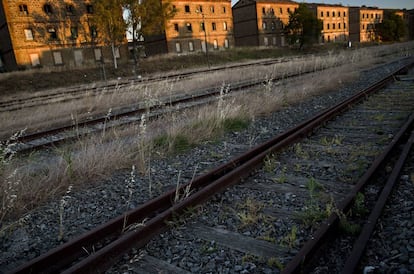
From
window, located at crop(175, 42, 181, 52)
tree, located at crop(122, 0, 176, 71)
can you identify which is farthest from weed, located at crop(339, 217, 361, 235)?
window, located at crop(175, 42, 181, 52)

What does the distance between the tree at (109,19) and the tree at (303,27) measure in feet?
102

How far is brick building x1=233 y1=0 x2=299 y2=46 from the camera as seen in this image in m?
57.6

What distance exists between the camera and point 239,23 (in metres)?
61.7

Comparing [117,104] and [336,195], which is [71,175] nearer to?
[336,195]

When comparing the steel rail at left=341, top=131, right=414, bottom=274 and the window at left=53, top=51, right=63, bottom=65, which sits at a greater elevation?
the window at left=53, top=51, right=63, bottom=65

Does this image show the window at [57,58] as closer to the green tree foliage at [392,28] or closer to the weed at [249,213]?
the weed at [249,213]

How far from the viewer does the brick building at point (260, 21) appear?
5759cm

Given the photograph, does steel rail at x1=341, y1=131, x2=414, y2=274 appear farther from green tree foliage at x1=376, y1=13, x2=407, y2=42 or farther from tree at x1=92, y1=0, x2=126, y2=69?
green tree foliage at x1=376, y1=13, x2=407, y2=42

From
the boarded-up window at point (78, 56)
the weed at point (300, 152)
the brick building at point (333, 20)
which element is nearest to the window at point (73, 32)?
the boarded-up window at point (78, 56)

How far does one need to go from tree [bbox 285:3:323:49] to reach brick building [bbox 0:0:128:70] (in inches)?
1236

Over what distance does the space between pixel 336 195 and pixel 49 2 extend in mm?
44130

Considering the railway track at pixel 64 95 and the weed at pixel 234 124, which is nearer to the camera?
the weed at pixel 234 124

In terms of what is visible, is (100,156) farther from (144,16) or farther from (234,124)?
(144,16)

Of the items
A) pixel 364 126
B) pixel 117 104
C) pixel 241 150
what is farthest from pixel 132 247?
pixel 117 104
